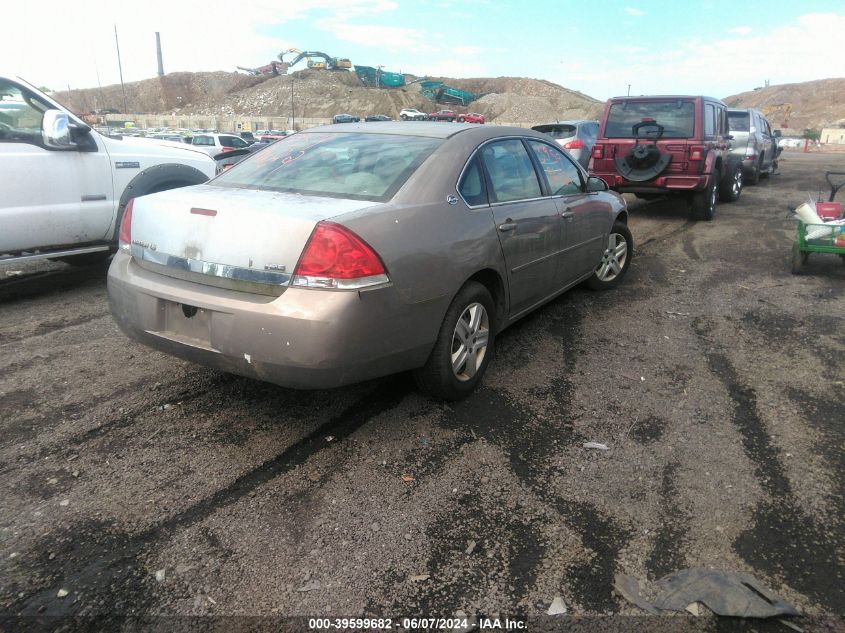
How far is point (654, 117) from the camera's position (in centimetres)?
982

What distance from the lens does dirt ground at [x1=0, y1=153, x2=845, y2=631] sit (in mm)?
2186

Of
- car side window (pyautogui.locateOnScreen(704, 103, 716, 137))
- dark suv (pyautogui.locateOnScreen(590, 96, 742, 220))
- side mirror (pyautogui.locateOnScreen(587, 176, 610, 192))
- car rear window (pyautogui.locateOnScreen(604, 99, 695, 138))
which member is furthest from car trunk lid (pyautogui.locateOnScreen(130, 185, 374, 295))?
car side window (pyautogui.locateOnScreen(704, 103, 716, 137))

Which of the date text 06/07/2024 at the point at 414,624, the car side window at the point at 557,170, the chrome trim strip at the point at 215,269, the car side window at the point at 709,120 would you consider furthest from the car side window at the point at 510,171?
the car side window at the point at 709,120

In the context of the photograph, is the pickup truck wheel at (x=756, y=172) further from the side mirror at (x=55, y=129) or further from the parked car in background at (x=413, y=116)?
the side mirror at (x=55, y=129)

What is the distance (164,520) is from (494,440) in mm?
1651

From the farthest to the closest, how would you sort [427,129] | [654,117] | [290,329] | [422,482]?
[654,117] → [427,129] → [422,482] → [290,329]

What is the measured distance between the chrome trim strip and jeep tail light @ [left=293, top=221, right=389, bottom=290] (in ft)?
0.36

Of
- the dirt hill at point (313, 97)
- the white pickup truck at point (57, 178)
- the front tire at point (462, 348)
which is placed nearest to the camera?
the front tire at point (462, 348)

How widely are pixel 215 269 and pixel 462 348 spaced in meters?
1.46

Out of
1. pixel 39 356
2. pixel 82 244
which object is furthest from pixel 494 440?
pixel 82 244

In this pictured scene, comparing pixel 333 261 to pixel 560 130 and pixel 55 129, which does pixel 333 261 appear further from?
pixel 560 130

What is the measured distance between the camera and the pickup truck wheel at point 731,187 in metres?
12.4

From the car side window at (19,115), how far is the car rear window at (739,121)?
14.3 metres

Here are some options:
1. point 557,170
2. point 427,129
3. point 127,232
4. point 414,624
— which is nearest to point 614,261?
point 557,170
